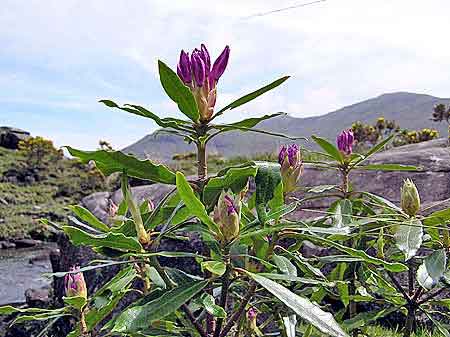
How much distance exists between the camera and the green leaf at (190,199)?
0.56 m

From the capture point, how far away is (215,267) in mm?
594

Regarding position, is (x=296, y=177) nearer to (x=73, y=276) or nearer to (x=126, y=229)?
(x=126, y=229)

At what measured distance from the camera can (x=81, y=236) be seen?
606 millimetres

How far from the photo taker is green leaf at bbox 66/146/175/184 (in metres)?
0.62

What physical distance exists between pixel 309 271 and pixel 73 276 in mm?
421

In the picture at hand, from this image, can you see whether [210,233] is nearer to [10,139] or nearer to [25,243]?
[25,243]

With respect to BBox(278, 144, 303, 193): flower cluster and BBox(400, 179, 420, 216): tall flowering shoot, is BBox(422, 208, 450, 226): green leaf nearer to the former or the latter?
BBox(400, 179, 420, 216): tall flowering shoot

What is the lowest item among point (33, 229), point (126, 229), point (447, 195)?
point (33, 229)

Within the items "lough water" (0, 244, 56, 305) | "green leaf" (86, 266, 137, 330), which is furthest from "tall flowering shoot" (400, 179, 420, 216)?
"lough water" (0, 244, 56, 305)

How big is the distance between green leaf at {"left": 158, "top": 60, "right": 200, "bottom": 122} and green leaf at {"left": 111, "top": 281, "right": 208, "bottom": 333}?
8.4 inches

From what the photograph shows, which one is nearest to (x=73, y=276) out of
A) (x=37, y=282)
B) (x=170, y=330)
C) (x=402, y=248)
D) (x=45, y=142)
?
(x=170, y=330)

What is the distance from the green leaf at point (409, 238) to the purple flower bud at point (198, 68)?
0.34 m

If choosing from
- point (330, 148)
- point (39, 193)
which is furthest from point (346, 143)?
point (39, 193)

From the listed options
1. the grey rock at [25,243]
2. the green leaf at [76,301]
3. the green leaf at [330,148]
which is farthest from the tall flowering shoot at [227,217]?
the grey rock at [25,243]
